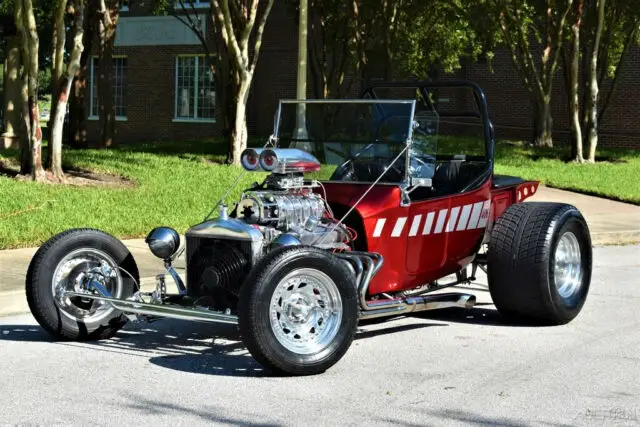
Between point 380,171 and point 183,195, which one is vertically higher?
point 380,171

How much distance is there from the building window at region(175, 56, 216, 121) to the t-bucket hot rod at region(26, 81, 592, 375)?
31.4 meters

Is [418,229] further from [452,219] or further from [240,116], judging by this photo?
[240,116]

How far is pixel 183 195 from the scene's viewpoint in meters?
15.9

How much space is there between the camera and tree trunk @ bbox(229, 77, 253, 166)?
65.3 feet

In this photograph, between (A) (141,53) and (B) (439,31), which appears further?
(A) (141,53)

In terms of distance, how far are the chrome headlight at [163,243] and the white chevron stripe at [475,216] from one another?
7.56ft

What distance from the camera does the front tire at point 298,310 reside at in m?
6.17

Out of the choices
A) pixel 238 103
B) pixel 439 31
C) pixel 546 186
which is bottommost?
pixel 546 186

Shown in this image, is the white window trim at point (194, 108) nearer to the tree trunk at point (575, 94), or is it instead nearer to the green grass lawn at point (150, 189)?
the green grass lawn at point (150, 189)

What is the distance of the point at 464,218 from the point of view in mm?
8148

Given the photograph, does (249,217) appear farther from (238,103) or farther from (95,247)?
(238,103)

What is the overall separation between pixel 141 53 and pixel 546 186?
2296 centimetres

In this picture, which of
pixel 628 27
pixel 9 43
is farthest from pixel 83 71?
pixel 628 27

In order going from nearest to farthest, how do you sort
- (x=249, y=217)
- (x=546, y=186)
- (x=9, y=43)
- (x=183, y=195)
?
(x=249, y=217)
(x=183, y=195)
(x=546, y=186)
(x=9, y=43)
